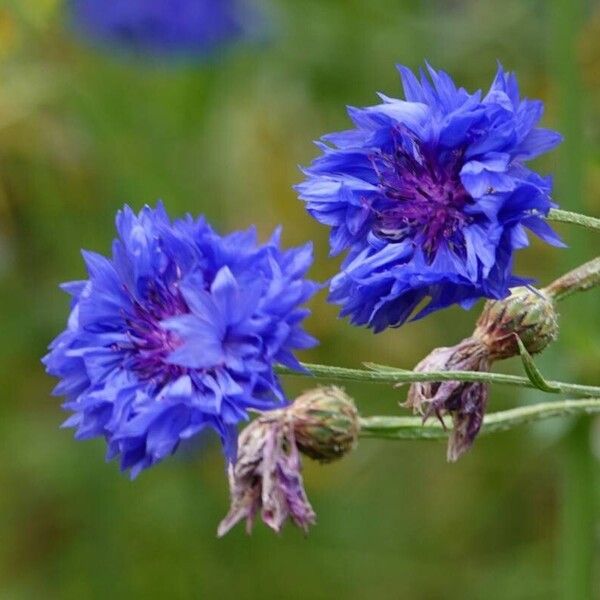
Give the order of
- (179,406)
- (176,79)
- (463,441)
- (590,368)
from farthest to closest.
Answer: (176,79)
(590,368)
(463,441)
(179,406)

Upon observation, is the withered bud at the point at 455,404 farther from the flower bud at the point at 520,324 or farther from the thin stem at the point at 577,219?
the thin stem at the point at 577,219

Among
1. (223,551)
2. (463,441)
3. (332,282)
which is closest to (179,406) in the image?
(332,282)

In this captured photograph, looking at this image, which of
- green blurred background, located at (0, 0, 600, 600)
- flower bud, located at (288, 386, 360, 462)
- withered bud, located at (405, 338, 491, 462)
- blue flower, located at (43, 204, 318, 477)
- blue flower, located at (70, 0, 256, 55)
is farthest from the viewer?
blue flower, located at (70, 0, 256, 55)

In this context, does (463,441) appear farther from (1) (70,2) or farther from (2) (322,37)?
(1) (70,2)

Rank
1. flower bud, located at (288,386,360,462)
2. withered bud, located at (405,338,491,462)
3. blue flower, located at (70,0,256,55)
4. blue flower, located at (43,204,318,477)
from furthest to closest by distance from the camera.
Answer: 1. blue flower, located at (70,0,256,55)
2. flower bud, located at (288,386,360,462)
3. withered bud, located at (405,338,491,462)
4. blue flower, located at (43,204,318,477)

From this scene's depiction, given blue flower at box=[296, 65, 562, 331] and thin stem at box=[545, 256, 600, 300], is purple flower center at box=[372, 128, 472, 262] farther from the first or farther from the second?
thin stem at box=[545, 256, 600, 300]

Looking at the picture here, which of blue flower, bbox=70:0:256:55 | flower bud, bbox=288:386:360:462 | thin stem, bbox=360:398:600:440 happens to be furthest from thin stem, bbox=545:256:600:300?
blue flower, bbox=70:0:256:55

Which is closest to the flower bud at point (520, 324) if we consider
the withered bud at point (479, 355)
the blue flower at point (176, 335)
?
the withered bud at point (479, 355)
